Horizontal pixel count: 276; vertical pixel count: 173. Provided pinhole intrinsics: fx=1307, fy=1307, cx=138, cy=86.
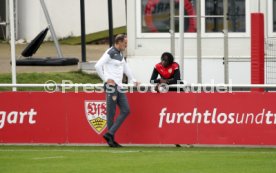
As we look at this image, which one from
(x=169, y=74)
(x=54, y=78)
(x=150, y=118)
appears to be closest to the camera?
(x=150, y=118)

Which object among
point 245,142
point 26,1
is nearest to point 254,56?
point 245,142

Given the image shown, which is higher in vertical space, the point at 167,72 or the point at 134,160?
the point at 167,72

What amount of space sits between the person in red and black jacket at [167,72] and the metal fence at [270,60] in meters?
5.80

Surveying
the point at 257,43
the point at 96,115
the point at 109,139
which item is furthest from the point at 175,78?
the point at 257,43

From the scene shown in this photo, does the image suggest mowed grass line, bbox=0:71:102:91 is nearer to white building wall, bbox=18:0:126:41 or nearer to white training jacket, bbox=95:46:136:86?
white training jacket, bbox=95:46:136:86

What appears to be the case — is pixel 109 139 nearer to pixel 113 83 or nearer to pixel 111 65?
pixel 113 83

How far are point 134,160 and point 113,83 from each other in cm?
287

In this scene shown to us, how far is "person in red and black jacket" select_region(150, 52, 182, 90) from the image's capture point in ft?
72.4

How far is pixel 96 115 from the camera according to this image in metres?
21.7

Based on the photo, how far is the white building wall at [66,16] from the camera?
43.2 metres

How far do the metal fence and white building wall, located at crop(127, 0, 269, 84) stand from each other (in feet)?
2.13

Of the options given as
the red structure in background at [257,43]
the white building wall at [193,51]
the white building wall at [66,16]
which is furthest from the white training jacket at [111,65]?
the white building wall at [66,16]

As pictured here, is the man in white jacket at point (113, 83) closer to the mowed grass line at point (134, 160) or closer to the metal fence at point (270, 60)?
the mowed grass line at point (134, 160)

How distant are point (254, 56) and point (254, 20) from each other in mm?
664
